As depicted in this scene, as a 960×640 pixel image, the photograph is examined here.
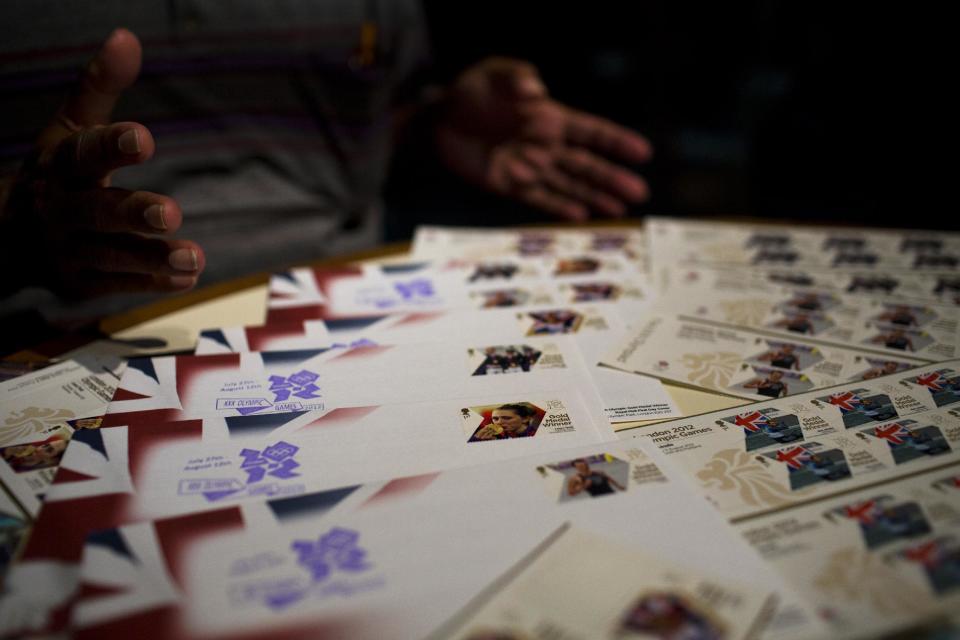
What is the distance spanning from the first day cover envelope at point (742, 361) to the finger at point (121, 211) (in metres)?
0.56

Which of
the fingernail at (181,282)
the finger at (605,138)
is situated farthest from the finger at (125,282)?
the finger at (605,138)

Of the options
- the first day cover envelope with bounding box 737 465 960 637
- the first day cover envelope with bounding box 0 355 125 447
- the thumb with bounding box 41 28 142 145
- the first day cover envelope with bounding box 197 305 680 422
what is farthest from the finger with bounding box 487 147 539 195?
the first day cover envelope with bounding box 737 465 960 637

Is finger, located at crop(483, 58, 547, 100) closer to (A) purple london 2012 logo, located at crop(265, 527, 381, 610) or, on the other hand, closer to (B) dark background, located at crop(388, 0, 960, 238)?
(B) dark background, located at crop(388, 0, 960, 238)

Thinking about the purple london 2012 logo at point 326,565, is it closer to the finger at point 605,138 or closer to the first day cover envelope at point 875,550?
the first day cover envelope at point 875,550

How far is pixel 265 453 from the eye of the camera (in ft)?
2.23

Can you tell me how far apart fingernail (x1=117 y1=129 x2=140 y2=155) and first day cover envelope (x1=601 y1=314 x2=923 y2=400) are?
2.00 ft

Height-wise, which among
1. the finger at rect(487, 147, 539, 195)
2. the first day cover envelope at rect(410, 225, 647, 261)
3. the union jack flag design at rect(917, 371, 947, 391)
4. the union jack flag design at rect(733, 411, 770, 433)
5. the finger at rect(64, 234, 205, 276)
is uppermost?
the finger at rect(487, 147, 539, 195)

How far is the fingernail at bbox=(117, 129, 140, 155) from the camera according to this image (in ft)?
2.48

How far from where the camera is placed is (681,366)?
0.87m

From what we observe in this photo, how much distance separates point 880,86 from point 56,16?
2.66m

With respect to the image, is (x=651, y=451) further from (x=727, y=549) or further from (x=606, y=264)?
(x=606, y=264)

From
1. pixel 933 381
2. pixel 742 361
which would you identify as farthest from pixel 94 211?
pixel 933 381

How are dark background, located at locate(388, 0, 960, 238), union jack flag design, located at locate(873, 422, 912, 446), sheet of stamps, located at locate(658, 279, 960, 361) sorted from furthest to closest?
dark background, located at locate(388, 0, 960, 238)
sheet of stamps, located at locate(658, 279, 960, 361)
union jack flag design, located at locate(873, 422, 912, 446)

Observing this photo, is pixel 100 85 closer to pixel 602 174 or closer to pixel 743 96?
pixel 602 174
